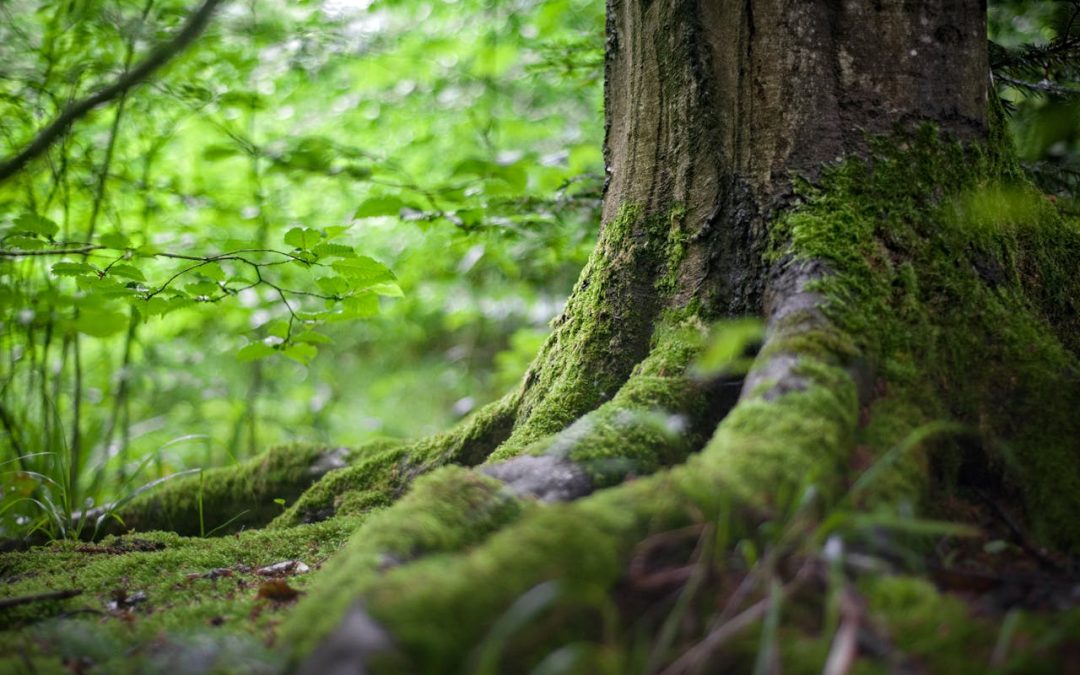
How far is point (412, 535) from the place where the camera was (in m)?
1.29

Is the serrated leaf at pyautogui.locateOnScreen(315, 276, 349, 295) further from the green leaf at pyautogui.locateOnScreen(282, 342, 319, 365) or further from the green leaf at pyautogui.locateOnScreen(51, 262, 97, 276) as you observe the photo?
the green leaf at pyautogui.locateOnScreen(51, 262, 97, 276)

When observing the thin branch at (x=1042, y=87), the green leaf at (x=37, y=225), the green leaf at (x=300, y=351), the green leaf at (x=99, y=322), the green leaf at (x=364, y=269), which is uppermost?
the thin branch at (x=1042, y=87)

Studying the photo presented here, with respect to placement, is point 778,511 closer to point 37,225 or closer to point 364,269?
point 364,269

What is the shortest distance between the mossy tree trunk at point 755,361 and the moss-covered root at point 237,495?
0.66 meters

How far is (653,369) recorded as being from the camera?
198 cm

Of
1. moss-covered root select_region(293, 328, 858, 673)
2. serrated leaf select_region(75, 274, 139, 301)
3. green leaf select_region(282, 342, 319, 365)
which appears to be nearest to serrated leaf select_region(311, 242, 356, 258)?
green leaf select_region(282, 342, 319, 365)

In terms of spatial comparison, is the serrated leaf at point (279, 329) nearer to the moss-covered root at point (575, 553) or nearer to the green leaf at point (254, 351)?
the green leaf at point (254, 351)

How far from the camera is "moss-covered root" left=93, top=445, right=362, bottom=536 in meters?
3.13

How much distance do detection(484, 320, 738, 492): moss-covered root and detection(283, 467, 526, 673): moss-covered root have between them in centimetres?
14

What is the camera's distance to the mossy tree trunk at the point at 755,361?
3.51 feet

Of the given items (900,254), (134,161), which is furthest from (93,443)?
(900,254)

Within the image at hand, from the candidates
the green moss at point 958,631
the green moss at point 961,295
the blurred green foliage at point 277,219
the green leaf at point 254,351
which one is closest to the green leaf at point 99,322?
the blurred green foliage at point 277,219

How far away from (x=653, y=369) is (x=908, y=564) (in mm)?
880

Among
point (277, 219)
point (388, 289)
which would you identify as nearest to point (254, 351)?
point (388, 289)
